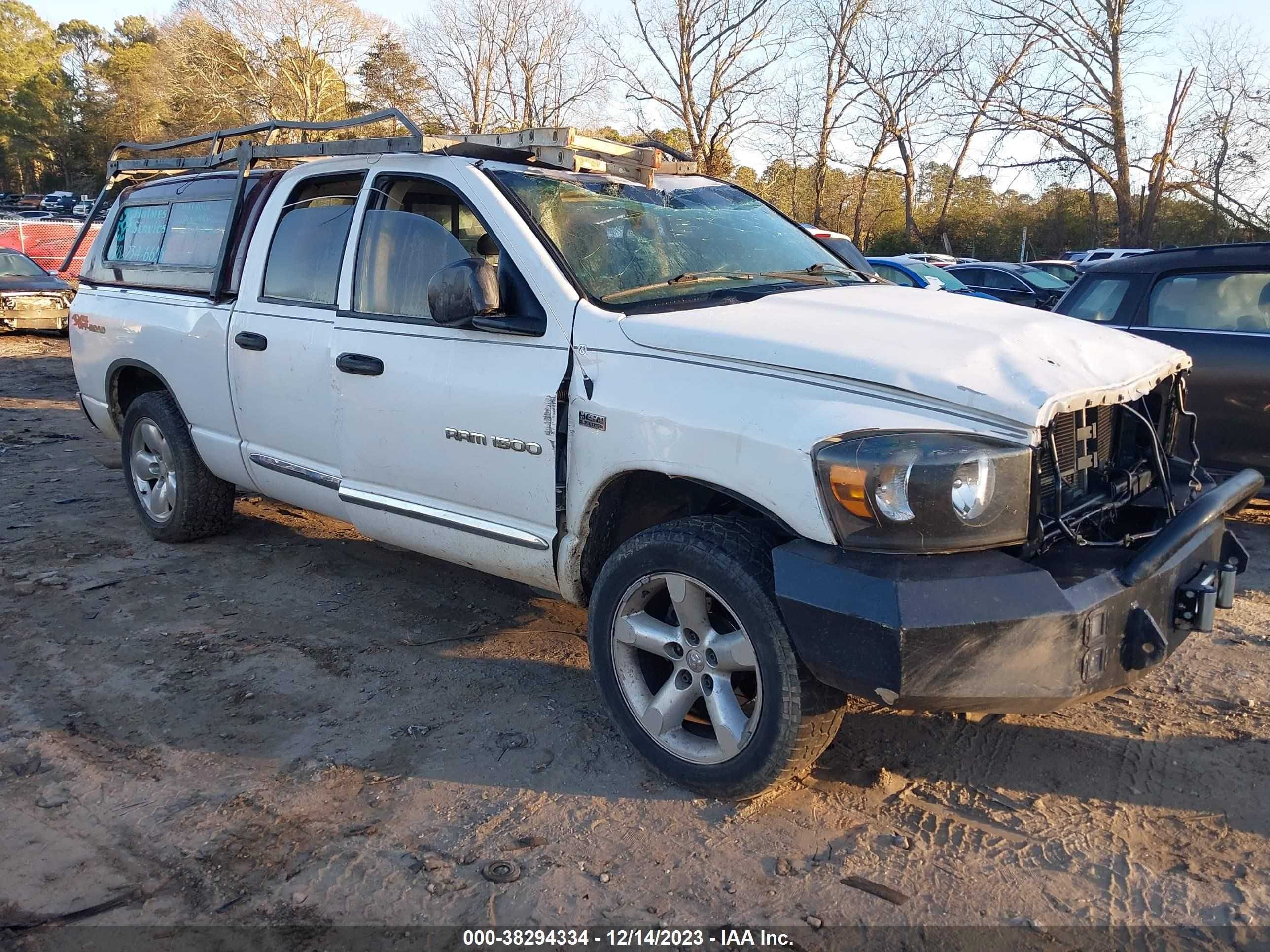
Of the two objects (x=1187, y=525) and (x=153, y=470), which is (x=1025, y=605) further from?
(x=153, y=470)

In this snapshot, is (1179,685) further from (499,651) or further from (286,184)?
(286,184)

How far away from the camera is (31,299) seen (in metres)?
14.7

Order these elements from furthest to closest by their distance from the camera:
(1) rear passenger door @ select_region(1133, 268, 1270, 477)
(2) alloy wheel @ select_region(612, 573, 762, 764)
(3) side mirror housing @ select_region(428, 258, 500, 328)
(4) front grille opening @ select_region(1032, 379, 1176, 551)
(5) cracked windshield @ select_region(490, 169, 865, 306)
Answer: (1) rear passenger door @ select_region(1133, 268, 1270, 477) < (5) cracked windshield @ select_region(490, 169, 865, 306) < (3) side mirror housing @ select_region(428, 258, 500, 328) < (2) alloy wheel @ select_region(612, 573, 762, 764) < (4) front grille opening @ select_region(1032, 379, 1176, 551)

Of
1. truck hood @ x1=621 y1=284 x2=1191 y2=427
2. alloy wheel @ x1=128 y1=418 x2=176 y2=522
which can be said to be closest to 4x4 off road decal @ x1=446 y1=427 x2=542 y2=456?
truck hood @ x1=621 y1=284 x2=1191 y2=427

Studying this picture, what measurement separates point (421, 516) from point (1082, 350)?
241 cm

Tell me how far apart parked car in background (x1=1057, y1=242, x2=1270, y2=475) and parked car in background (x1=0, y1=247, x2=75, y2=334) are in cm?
1386

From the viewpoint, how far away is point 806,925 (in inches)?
98.3

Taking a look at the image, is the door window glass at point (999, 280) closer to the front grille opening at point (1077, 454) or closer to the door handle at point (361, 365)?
the front grille opening at point (1077, 454)

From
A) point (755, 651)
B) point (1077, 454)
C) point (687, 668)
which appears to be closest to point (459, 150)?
point (687, 668)

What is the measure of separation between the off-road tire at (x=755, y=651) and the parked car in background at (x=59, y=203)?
168ft

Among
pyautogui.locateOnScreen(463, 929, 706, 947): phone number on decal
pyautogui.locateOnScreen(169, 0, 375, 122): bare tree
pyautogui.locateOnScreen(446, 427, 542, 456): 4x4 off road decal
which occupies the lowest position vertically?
pyautogui.locateOnScreen(463, 929, 706, 947): phone number on decal

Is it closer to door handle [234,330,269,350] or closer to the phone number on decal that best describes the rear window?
door handle [234,330,269,350]

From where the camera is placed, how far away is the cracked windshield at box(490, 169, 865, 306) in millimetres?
3504

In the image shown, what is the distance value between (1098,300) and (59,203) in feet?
195
